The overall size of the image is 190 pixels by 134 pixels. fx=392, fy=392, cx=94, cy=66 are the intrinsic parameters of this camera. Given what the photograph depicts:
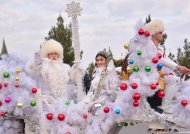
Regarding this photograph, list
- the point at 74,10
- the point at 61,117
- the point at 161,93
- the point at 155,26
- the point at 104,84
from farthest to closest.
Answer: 1. the point at 74,10
2. the point at 104,84
3. the point at 61,117
4. the point at 155,26
5. the point at 161,93

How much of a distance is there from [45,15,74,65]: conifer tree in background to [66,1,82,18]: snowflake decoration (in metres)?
9.36

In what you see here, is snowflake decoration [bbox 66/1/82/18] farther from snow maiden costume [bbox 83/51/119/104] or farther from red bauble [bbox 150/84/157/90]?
red bauble [bbox 150/84/157/90]

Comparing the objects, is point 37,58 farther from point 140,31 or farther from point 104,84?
point 140,31

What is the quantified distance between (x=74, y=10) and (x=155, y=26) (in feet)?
4.15

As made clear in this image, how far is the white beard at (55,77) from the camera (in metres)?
5.74

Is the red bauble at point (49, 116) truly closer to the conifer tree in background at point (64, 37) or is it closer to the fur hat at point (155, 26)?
the fur hat at point (155, 26)

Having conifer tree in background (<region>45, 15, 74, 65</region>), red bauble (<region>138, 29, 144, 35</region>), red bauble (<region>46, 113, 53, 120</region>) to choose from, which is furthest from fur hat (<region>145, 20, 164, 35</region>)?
conifer tree in background (<region>45, 15, 74, 65</region>)

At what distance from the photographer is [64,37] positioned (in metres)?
15.8

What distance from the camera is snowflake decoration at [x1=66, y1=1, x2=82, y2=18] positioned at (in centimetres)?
549

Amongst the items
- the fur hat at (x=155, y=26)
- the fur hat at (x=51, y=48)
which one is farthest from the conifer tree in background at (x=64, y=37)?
the fur hat at (x=155, y=26)

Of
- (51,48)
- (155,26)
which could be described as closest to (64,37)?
(51,48)

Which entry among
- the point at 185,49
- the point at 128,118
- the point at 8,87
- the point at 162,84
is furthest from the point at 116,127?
the point at 185,49

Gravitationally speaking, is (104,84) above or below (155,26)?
below

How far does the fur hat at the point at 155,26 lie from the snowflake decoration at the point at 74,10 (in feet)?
3.71
